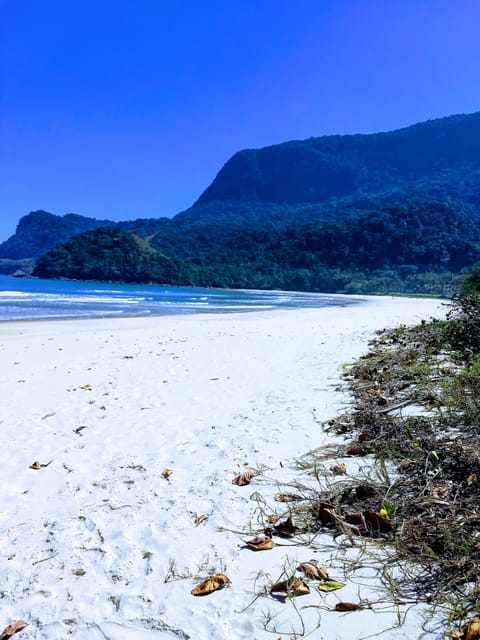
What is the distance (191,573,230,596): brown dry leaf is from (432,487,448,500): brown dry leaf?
1.39m

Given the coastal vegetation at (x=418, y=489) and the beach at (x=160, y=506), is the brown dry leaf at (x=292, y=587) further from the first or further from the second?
the coastal vegetation at (x=418, y=489)

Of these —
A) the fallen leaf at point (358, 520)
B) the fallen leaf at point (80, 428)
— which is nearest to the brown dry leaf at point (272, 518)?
the fallen leaf at point (358, 520)

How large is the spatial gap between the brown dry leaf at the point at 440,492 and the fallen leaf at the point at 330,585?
95cm

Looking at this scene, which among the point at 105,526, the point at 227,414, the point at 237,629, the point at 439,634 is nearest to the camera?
the point at 439,634

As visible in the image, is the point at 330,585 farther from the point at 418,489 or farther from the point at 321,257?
the point at 321,257

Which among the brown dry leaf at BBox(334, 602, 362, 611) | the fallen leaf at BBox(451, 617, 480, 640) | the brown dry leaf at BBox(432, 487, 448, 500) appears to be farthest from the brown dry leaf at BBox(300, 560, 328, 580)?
the brown dry leaf at BBox(432, 487, 448, 500)

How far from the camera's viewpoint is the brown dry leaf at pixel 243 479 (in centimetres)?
337

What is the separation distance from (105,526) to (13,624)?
864 millimetres

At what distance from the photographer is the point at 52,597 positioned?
2150mm

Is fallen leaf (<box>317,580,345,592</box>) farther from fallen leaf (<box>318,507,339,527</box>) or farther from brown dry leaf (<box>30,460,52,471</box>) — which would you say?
brown dry leaf (<box>30,460,52,471</box>)

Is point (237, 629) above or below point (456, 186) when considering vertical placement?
below

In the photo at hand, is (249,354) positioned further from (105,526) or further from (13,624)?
(13,624)

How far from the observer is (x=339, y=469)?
3.41 metres

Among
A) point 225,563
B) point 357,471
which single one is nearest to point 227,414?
point 357,471
